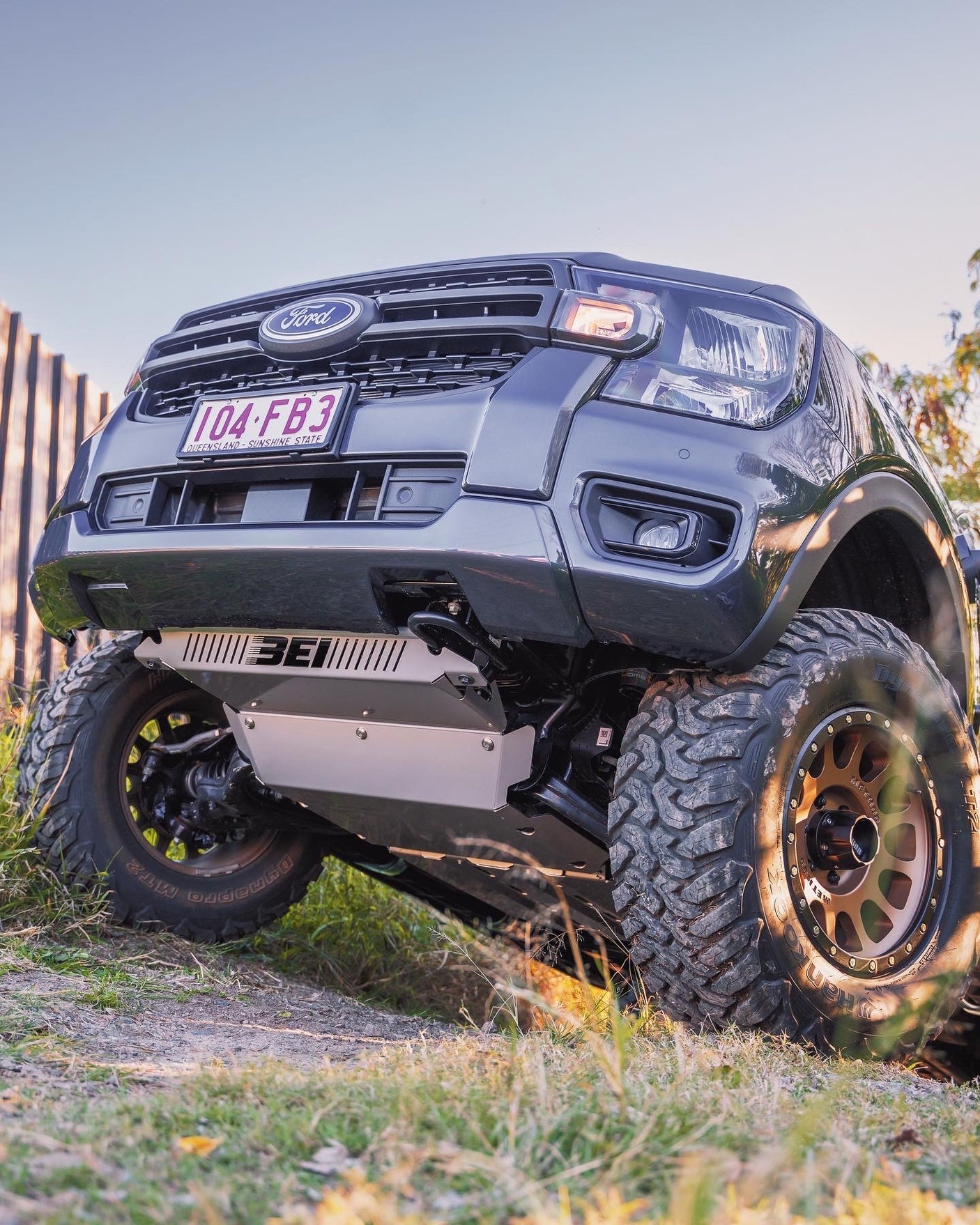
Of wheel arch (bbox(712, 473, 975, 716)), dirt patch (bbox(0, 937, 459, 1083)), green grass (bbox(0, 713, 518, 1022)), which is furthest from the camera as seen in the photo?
green grass (bbox(0, 713, 518, 1022))

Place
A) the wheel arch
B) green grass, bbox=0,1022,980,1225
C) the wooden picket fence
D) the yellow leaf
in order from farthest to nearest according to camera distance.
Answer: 1. the wooden picket fence
2. the wheel arch
3. the yellow leaf
4. green grass, bbox=0,1022,980,1225

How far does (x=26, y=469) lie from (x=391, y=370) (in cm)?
409

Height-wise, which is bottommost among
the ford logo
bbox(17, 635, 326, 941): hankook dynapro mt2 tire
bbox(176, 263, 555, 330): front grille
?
bbox(17, 635, 326, 941): hankook dynapro mt2 tire

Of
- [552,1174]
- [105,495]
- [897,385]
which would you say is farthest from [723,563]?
[897,385]

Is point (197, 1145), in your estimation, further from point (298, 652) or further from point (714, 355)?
point (714, 355)

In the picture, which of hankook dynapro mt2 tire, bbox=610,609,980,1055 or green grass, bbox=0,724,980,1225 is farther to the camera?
hankook dynapro mt2 tire, bbox=610,609,980,1055

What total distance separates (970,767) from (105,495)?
81.2 inches

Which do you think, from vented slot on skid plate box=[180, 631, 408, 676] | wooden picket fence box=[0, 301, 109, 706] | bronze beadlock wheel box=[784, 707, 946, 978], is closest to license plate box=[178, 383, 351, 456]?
vented slot on skid plate box=[180, 631, 408, 676]

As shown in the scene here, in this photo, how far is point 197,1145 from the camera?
4.03 ft

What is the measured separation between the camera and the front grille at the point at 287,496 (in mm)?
2236

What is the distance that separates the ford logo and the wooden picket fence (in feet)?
11.4

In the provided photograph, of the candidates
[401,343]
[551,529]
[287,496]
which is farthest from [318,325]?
[551,529]

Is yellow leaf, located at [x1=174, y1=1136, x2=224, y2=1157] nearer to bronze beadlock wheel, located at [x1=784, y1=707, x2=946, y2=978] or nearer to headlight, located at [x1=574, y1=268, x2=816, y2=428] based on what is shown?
bronze beadlock wheel, located at [x1=784, y1=707, x2=946, y2=978]

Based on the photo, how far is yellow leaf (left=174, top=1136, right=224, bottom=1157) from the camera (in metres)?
1.21
